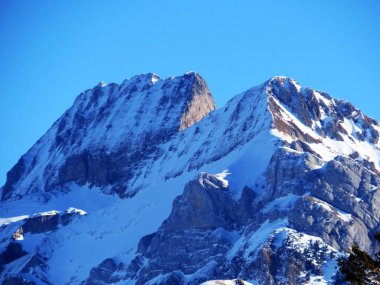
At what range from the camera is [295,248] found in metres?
188

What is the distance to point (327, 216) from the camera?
Answer: 19838 centimetres

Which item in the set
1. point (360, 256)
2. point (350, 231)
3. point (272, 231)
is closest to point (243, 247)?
point (272, 231)

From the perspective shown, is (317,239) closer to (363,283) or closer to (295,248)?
(295,248)

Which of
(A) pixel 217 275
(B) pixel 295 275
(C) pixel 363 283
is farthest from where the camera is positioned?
(A) pixel 217 275

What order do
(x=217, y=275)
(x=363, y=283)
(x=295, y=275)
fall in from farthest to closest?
1. (x=217, y=275)
2. (x=295, y=275)
3. (x=363, y=283)

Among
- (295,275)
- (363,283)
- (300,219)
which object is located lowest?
(363,283)

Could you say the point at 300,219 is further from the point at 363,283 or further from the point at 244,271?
the point at 363,283

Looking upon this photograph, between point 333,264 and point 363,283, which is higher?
point 333,264

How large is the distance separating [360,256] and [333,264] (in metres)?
111

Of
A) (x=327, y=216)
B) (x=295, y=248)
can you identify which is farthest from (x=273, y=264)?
(x=327, y=216)

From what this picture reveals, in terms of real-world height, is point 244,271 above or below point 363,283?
above

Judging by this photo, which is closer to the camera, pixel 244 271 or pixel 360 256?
pixel 360 256

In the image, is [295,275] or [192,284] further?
[192,284]

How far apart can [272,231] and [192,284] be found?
18267 millimetres
